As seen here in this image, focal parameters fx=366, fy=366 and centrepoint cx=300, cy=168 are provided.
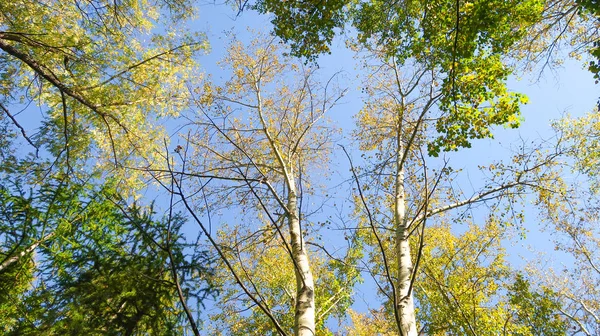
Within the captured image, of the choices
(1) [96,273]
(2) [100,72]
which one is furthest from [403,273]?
(2) [100,72]

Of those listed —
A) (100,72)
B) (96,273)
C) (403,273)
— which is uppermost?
(100,72)

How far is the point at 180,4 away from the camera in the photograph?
24.5 feet

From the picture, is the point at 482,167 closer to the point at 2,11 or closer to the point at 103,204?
the point at 103,204

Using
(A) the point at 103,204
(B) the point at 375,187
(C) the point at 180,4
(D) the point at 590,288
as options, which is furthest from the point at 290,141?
(D) the point at 590,288

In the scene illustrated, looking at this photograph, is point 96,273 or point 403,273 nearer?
point 96,273

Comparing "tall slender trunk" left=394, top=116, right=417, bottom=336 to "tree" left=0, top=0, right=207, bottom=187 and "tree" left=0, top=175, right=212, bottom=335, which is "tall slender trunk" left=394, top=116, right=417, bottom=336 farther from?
"tree" left=0, top=0, right=207, bottom=187

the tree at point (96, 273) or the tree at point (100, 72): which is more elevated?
the tree at point (100, 72)

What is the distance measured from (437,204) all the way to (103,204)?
7.12m

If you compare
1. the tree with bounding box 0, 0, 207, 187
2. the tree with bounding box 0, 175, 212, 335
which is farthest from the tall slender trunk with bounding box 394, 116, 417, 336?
the tree with bounding box 0, 0, 207, 187

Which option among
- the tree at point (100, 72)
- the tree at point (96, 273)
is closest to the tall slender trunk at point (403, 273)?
the tree at point (96, 273)

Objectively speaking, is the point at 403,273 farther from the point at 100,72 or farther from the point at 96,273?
the point at 100,72

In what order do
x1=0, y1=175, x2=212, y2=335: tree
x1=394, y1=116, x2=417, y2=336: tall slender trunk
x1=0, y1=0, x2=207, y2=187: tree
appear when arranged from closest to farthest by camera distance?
x1=0, y1=175, x2=212, y2=335: tree → x1=394, y1=116, x2=417, y2=336: tall slender trunk → x1=0, y1=0, x2=207, y2=187: tree

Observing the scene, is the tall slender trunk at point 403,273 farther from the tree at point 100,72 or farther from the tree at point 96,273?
the tree at point 100,72

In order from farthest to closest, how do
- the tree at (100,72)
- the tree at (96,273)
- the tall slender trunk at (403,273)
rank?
the tree at (100,72) → the tall slender trunk at (403,273) → the tree at (96,273)
